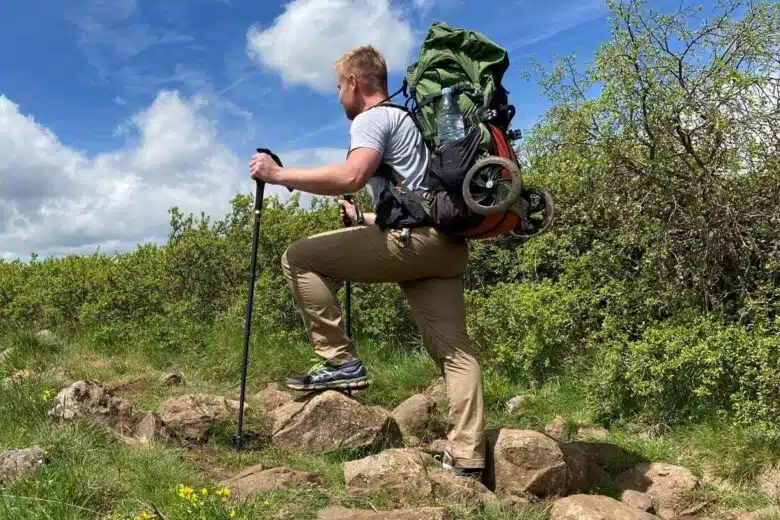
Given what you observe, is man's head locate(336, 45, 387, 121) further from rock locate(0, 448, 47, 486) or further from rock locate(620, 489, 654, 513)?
rock locate(620, 489, 654, 513)

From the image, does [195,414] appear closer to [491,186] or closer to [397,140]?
[397,140]

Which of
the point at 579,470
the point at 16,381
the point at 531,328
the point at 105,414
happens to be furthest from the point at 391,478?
the point at 16,381

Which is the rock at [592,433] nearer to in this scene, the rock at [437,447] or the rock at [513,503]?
the rock at [437,447]

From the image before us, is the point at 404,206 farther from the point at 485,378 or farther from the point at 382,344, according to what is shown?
the point at 382,344

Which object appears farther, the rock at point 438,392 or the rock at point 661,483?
the rock at point 438,392

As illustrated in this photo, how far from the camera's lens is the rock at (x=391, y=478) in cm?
347

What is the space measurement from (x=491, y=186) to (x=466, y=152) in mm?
240

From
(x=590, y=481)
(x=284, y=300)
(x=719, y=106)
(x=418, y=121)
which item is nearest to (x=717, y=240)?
(x=719, y=106)

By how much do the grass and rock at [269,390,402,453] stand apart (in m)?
0.13

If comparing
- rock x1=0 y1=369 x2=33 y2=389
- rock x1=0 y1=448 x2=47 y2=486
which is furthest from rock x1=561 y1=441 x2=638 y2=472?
rock x1=0 y1=369 x2=33 y2=389

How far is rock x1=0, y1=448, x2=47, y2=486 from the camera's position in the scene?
3514mm

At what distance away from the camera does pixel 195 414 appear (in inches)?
191

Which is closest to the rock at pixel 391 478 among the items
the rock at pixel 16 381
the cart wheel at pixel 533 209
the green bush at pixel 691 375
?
the cart wheel at pixel 533 209

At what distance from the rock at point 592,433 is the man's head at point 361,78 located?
2.97 metres
